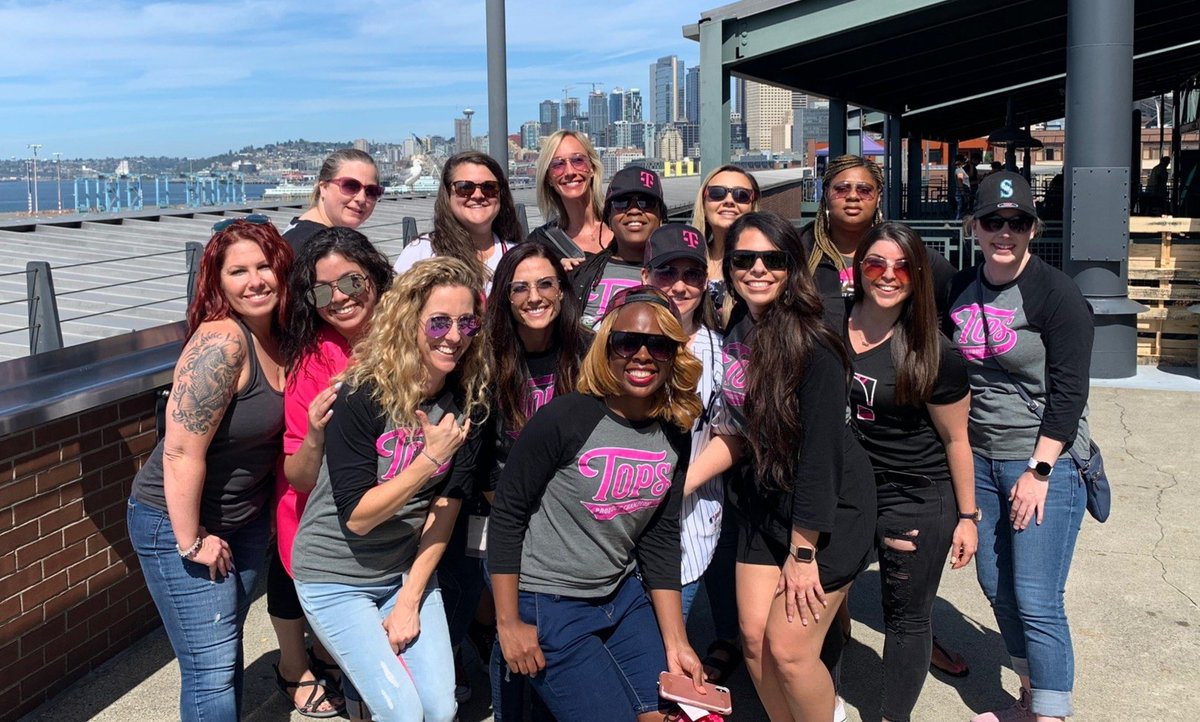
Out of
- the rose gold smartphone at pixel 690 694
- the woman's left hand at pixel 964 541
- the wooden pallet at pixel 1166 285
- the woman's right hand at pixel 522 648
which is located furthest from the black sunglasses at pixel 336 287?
the wooden pallet at pixel 1166 285

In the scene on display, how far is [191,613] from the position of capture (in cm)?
302

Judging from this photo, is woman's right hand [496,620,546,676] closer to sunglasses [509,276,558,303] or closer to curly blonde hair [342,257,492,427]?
curly blonde hair [342,257,492,427]

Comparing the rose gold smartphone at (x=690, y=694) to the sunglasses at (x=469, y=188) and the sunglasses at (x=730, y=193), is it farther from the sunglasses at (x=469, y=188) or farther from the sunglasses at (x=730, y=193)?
the sunglasses at (x=469, y=188)

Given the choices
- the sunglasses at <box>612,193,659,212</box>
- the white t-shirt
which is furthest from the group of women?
the white t-shirt

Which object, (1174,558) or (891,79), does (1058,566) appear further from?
(891,79)

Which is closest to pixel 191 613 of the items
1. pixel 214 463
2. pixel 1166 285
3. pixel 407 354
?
pixel 214 463

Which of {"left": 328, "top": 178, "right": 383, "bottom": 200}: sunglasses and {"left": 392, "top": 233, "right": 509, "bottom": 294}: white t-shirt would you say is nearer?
{"left": 392, "top": 233, "right": 509, "bottom": 294}: white t-shirt

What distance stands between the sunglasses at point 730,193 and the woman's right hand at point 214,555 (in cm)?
219

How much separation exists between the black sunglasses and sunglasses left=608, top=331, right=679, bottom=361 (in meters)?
0.88

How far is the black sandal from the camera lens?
397 centimetres

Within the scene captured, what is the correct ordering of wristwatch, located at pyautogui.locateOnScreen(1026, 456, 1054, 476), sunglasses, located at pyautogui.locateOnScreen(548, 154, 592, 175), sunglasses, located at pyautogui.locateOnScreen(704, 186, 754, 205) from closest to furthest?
1. wristwatch, located at pyautogui.locateOnScreen(1026, 456, 1054, 476)
2. sunglasses, located at pyautogui.locateOnScreen(704, 186, 754, 205)
3. sunglasses, located at pyautogui.locateOnScreen(548, 154, 592, 175)

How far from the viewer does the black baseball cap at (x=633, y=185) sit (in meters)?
3.79

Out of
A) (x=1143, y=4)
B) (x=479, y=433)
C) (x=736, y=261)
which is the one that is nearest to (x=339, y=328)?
(x=479, y=433)

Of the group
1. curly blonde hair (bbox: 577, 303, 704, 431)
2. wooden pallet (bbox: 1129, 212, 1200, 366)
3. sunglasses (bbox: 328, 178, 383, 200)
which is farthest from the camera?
wooden pallet (bbox: 1129, 212, 1200, 366)
